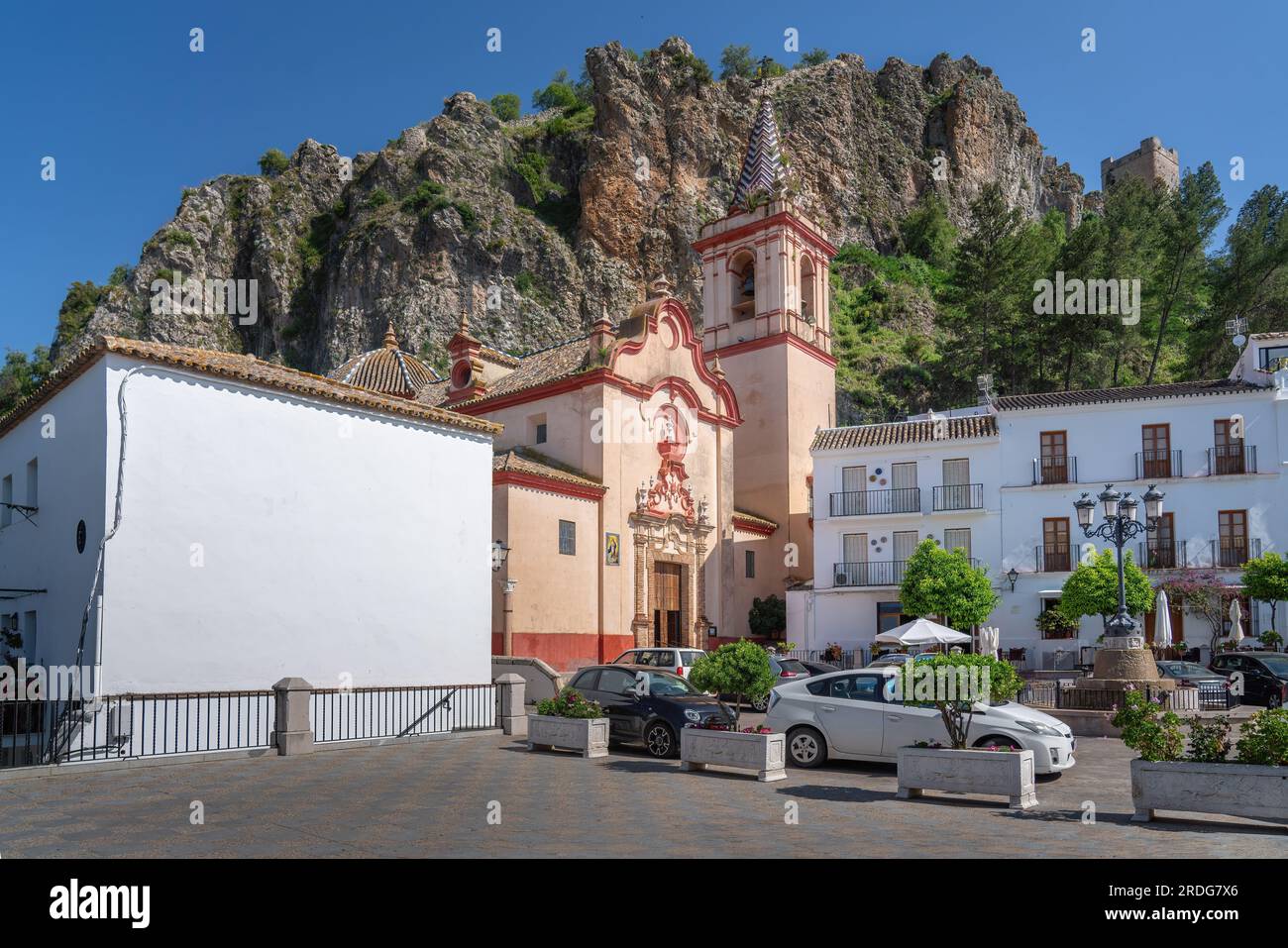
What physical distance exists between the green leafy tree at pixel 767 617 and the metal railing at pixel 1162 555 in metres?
12.5

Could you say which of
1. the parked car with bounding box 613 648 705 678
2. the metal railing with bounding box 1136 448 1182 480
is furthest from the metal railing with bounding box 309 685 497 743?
the metal railing with bounding box 1136 448 1182 480

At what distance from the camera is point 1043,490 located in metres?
35.8

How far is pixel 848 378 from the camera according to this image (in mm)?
62844

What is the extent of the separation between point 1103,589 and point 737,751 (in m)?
18.4

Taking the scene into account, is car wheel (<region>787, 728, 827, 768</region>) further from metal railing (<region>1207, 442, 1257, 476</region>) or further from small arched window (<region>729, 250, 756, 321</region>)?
small arched window (<region>729, 250, 756, 321</region>)

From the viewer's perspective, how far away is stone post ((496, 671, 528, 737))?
1945 centimetres

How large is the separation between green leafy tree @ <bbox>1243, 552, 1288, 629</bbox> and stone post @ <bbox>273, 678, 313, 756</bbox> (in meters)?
26.0

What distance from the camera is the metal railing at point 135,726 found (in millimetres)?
14531

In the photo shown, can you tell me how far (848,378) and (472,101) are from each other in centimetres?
3454

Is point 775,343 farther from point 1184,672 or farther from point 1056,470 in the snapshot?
point 1184,672

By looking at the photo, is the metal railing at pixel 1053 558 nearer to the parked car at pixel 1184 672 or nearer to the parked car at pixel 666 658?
the parked car at pixel 1184 672

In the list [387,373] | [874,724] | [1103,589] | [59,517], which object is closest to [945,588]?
[1103,589]
